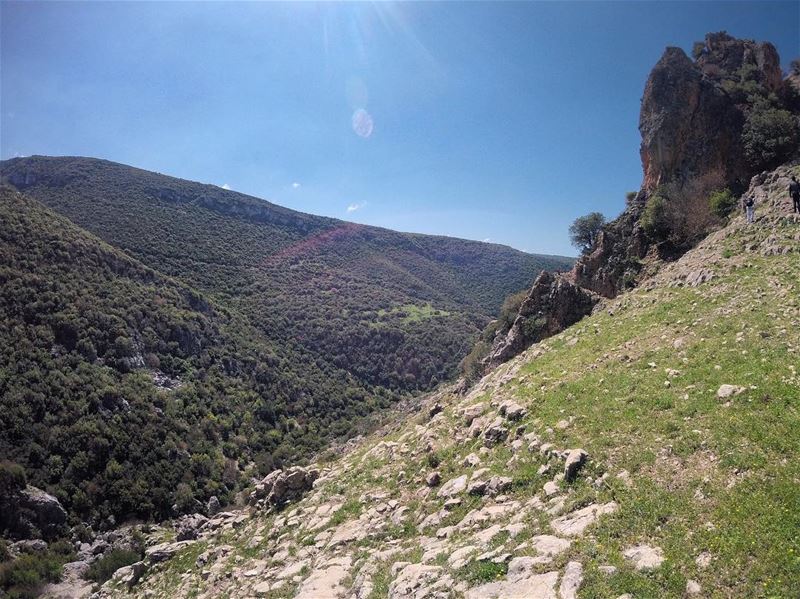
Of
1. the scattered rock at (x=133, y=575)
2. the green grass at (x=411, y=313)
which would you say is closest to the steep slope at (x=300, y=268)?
the green grass at (x=411, y=313)

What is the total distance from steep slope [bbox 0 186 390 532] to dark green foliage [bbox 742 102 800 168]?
47411 mm

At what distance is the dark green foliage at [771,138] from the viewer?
25.9m

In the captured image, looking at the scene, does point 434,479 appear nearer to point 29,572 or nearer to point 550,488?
point 550,488

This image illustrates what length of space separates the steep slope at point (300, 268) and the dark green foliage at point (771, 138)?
54.1m

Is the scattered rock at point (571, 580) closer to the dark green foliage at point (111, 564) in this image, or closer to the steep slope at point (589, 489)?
the steep slope at point (589, 489)

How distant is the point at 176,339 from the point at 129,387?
40.9ft

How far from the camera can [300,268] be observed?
331ft

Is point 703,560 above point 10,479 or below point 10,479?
above

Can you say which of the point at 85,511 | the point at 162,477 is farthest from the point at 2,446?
the point at 162,477

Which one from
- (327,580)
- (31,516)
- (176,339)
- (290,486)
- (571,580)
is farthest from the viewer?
A: (176,339)

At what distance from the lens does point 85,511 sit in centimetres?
3341

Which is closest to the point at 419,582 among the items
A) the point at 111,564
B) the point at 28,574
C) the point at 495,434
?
the point at 495,434

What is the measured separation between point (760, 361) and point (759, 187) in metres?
19.6

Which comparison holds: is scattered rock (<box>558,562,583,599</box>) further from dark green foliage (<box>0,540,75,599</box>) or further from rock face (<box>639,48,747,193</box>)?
dark green foliage (<box>0,540,75,599</box>)
